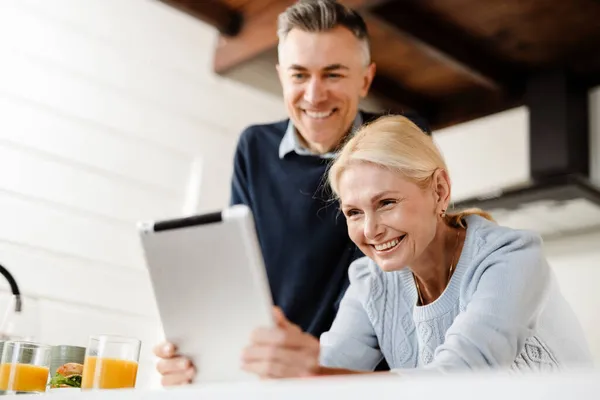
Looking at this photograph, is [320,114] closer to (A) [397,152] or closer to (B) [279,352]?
(A) [397,152]

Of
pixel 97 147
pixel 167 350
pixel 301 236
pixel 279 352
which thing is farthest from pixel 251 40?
pixel 279 352

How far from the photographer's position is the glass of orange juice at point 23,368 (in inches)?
50.6

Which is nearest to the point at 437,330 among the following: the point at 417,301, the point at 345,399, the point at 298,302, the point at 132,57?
the point at 417,301

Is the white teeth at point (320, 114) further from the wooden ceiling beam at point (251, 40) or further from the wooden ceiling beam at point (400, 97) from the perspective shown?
the wooden ceiling beam at point (400, 97)

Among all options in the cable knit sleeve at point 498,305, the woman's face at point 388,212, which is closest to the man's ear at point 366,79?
the woman's face at point 388,212

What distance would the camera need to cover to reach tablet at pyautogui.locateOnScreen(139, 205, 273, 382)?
0.99 metres

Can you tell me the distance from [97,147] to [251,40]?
0.85m

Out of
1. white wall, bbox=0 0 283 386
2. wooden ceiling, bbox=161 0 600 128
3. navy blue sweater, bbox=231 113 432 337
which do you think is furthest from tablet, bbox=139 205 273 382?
wooden ceiling, bbox=161 0 600 128

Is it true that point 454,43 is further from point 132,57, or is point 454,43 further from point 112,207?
point 112,207

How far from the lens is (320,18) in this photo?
1.82 metres

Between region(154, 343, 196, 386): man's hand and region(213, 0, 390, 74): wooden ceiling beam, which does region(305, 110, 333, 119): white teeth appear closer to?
region(154, 343, 196, 386): man's hand

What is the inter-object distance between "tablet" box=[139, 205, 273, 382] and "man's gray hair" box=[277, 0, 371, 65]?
921mm

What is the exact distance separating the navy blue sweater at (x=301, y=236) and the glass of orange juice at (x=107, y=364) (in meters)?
0.60

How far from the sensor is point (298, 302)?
1792mm
